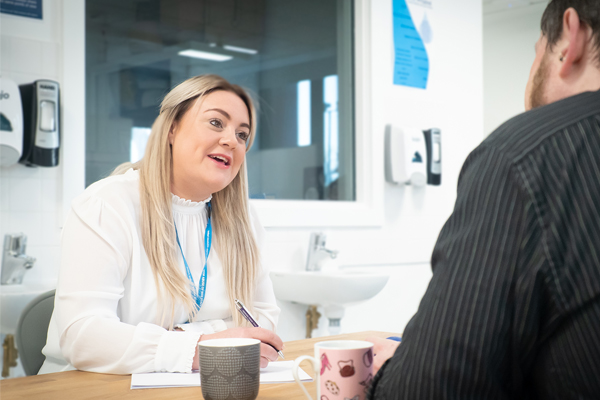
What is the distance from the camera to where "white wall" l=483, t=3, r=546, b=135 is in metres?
5.36

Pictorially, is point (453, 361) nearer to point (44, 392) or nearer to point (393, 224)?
point (44, 392)

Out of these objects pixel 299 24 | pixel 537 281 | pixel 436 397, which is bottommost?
pixel 436 397

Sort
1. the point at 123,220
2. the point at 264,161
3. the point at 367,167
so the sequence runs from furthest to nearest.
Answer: the point at 367,167
the point at 264,161
the point at 123,220

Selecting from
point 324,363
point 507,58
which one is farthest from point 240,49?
point 507,58

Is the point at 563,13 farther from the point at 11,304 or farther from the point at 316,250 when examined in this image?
the point at 316,250

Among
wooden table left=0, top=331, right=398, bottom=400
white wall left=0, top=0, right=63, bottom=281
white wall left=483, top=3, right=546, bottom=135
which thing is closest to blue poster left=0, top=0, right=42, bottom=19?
white wall left=0, top=0, right=63, bottom=281

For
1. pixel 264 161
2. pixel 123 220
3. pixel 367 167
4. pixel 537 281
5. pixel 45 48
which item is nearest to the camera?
pixel 537 281

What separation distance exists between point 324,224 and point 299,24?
117 cm

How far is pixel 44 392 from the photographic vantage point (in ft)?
3.06

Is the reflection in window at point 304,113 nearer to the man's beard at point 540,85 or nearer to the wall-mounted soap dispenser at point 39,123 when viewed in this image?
the wall-mounted soap dispenser at point 39,123

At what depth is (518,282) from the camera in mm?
571

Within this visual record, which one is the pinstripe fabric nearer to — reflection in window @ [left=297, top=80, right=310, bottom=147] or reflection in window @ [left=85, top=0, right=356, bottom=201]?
reflection in window @ [left=85, top=0, right=356, bottom=201]

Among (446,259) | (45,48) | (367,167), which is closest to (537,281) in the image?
(446,259)

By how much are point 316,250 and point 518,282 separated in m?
2.51
